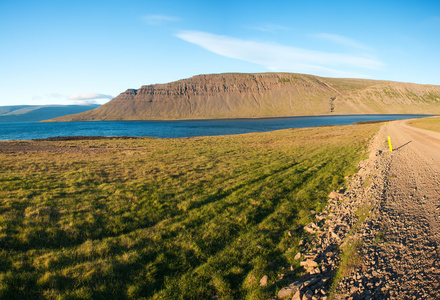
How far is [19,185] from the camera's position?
1508 centimetres

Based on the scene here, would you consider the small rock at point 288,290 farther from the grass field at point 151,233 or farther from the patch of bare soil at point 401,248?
the patch of bare soil at point 401,248

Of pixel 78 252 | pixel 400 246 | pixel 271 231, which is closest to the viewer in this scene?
pixel 400 246

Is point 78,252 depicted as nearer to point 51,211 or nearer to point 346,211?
point 51,211

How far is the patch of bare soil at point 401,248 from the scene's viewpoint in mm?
5602

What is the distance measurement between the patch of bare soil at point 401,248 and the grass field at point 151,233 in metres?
2.17

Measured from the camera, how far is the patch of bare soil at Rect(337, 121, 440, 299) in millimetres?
5602

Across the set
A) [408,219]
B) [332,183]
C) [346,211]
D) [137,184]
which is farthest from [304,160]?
[137,184]

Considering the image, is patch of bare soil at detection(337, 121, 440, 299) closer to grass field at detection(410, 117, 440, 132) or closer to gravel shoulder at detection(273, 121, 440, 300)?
gravel shoulder at detection(273, 121, 440, 300)

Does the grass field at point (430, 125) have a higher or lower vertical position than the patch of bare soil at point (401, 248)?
higher

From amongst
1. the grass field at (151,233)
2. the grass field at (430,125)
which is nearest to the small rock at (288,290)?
the grass field at (151,233)

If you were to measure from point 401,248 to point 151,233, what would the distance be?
9215 mm

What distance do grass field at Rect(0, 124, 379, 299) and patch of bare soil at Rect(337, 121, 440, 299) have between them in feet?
7.11

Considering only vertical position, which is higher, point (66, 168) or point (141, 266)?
point (66, 168)

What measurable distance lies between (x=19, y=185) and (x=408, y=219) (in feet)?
72.7
